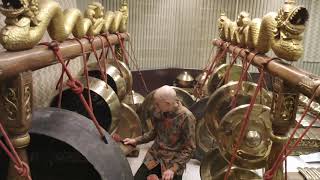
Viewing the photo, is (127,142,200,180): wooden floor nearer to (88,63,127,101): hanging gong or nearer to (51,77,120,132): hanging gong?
(88,63,127,101): hanging gong

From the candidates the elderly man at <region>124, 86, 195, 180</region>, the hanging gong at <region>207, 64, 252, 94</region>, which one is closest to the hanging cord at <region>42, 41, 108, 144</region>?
the elderly man at <region>124, 86, 195, 180</region>

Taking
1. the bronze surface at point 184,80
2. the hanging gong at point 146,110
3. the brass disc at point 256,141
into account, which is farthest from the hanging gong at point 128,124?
the bronze surface at point 184,80

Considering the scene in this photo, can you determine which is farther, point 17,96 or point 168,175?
point 168,175

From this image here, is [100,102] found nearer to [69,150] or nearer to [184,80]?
[69,150]

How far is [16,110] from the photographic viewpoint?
874 mm

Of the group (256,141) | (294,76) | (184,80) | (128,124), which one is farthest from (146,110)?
(184,80)

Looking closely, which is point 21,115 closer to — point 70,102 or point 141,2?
point 70,102

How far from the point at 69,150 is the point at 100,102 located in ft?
1.76

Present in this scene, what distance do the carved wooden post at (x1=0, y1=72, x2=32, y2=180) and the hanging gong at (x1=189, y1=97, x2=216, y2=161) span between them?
161 centimetres

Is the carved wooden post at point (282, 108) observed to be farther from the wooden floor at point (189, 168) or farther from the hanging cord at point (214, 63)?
the wooden floor at point (189, 168)

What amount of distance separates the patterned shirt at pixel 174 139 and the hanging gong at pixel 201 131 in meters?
0.57

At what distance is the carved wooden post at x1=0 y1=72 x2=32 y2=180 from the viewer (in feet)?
2.84

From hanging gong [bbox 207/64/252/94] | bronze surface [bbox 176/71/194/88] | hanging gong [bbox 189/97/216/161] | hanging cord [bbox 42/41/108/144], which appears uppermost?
hanging cord [bbox 42/41/108/144]

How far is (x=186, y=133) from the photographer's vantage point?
1826 mm
